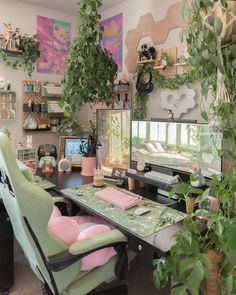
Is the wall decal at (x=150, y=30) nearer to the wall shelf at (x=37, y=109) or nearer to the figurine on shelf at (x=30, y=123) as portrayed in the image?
the wall shelf at (x=37, y=109)

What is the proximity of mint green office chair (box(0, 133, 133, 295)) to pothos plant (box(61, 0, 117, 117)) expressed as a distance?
1.25 metres

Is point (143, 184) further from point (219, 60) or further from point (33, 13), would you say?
point (33, 13)

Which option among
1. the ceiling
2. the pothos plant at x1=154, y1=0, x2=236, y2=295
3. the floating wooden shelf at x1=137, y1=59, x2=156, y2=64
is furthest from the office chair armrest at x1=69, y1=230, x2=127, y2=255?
the ceiling

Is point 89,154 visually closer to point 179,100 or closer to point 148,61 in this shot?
point 179,100

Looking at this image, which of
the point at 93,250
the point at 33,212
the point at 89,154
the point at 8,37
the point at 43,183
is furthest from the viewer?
the point at 8,37

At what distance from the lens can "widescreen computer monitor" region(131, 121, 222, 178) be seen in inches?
62.1

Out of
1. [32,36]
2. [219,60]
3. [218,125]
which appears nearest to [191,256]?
[218,125]

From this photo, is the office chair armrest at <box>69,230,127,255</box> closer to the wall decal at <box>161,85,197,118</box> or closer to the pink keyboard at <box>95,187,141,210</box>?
the pink keyboard at <box>95,187,141,210</box>

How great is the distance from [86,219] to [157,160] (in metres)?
0.66

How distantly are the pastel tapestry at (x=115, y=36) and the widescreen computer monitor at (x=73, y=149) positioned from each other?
1103mm

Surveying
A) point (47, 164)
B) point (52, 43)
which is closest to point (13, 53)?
point (52, 43)

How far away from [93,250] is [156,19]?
2258 millimetres

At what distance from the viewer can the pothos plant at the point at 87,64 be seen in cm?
223

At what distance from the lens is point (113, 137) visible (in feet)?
7.63
